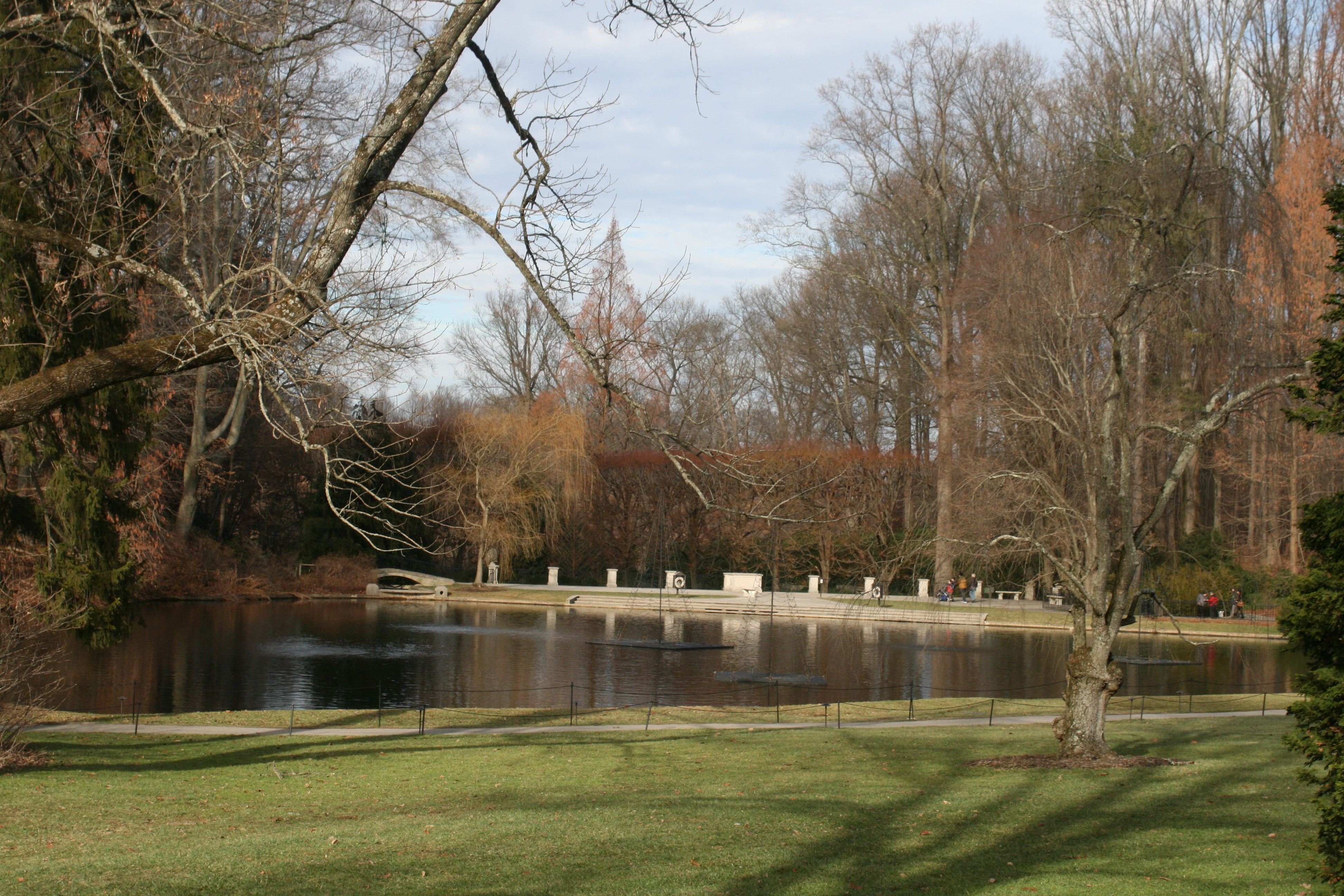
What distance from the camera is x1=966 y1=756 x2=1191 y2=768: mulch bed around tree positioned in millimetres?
11742

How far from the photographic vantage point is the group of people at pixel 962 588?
123 feet

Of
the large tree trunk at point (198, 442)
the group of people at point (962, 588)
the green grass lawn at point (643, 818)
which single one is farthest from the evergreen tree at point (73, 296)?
the group of people at point (962, 588)

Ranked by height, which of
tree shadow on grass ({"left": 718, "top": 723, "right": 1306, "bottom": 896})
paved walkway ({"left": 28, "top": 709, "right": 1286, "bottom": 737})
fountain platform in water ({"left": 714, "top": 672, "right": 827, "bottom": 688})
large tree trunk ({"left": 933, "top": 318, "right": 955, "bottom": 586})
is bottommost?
fountain platform in water ({"left": 714, "top": 672, "right": 827, "bottom": 688})

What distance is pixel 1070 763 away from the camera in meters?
11.8

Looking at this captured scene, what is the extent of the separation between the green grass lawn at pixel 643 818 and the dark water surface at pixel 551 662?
18.1 feet

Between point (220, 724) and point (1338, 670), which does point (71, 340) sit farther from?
point (1338, 670)

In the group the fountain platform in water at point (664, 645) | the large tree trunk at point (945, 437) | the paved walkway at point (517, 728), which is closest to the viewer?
the paved walkway at point (517, 728)

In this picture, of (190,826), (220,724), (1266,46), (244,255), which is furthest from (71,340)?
(1266,46)

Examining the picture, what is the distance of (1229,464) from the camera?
119 feet

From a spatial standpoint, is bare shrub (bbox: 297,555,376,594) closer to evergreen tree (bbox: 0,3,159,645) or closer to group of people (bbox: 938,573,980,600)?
group of people (bbox: 938,573,980,600)

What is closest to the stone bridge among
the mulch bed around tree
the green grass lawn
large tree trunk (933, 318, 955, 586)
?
large tree trunk (933, 318, 955, 586)

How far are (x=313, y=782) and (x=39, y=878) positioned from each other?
14.6ft

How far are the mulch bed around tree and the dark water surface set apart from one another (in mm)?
5105

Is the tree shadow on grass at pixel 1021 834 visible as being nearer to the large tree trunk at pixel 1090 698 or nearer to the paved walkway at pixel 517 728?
the large tree trunk at pixel 1090 698
